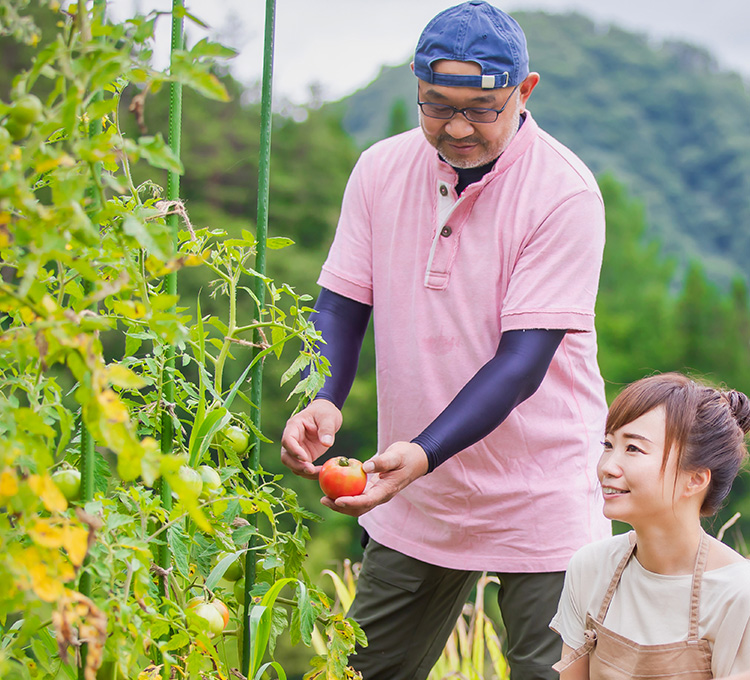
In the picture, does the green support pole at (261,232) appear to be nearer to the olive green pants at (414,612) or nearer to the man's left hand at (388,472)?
the man's left hand at (388,472)

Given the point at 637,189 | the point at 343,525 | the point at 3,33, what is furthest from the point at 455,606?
the point at 637,189

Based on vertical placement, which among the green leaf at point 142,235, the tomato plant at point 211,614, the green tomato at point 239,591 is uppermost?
the green leaf at point 142,235

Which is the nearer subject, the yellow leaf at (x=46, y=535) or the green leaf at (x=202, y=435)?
the yellow leaf at (x=46, y=535)

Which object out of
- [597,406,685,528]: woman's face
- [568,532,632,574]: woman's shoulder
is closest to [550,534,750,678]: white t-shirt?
[568,532,632,574]: woman's shoulder

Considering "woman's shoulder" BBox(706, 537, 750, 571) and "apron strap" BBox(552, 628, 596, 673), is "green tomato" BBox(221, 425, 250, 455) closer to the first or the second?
"apron strap" BBox(552, 628, 596, 673)

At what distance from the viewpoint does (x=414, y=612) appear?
1.96 metres

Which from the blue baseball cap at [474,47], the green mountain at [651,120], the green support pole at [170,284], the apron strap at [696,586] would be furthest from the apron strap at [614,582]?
the green mountain at [651,120]

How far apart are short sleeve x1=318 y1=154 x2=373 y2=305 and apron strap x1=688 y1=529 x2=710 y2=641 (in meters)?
0.87

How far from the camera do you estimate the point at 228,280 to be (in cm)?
140

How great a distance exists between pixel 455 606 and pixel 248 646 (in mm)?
648

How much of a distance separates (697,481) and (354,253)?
0.86 metres

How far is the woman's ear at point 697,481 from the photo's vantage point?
1.51m

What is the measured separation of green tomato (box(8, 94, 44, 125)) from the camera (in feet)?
2.58

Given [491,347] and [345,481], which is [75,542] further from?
[491,347]
